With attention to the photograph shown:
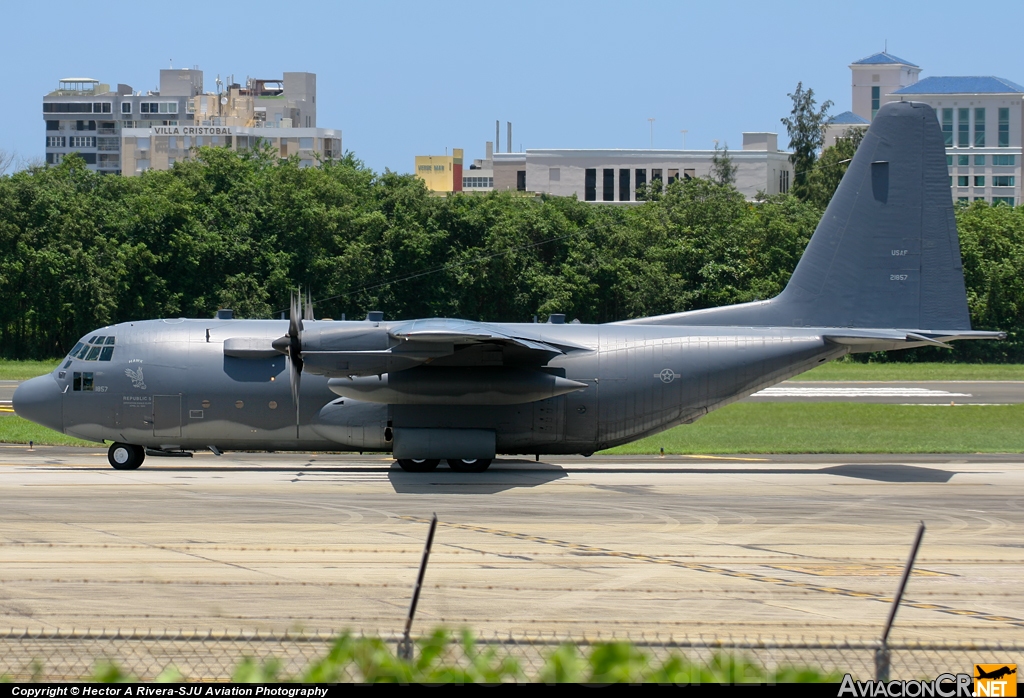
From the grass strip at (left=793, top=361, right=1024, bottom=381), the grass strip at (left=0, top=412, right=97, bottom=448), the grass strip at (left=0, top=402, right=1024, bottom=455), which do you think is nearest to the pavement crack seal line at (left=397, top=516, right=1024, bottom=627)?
the grass strip at (left=0, top=402, right=1024, bottom=455)

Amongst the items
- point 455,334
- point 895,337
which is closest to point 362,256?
point 455,334

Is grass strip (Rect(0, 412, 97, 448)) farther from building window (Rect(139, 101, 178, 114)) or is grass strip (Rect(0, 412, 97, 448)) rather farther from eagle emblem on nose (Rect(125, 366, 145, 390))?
building window (Rect(139, 101, 178, 114))

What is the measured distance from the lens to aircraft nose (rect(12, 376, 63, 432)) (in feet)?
85.2

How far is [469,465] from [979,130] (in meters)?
147

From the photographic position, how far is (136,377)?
2575cm

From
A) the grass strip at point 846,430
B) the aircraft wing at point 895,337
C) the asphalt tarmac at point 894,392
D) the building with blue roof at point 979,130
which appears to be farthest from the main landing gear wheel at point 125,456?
the building with blue roof at point 979,130

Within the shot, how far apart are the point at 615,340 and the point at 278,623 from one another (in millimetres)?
14845

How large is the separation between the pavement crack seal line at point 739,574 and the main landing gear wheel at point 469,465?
6.14 m

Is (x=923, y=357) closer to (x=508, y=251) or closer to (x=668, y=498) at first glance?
(x=508, y=251)

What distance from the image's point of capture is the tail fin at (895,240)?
26047 millimetres

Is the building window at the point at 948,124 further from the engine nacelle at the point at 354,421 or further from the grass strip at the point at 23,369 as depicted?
the engine nacelle at the point at 354,421

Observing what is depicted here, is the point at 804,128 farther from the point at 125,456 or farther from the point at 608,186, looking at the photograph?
the point at 125,456

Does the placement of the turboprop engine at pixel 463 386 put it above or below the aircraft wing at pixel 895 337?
below

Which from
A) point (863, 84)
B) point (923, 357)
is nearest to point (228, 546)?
point (923, 357)
